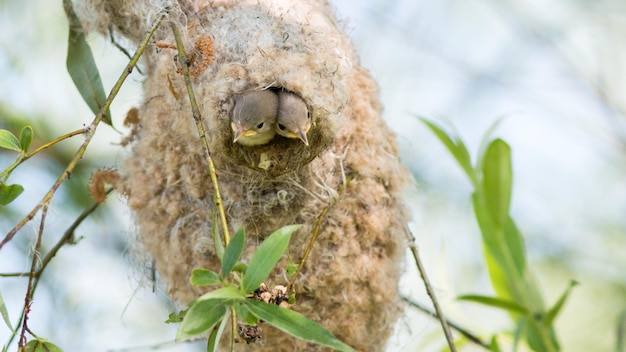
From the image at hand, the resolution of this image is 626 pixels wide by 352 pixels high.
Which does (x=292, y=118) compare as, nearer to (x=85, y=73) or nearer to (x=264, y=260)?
(x=264, y=260)

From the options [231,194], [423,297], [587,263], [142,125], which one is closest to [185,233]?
[231,194]

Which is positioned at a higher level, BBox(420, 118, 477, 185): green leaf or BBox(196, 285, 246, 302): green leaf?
BBox(420, 118, 477, 185): green leaf

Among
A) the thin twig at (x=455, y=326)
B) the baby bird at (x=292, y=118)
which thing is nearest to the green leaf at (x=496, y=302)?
the thin twig at (x=455, y=326)

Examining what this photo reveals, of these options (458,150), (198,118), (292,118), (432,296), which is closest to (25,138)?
(198,118)

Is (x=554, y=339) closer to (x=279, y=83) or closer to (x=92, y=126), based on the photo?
(x=279, y=83)

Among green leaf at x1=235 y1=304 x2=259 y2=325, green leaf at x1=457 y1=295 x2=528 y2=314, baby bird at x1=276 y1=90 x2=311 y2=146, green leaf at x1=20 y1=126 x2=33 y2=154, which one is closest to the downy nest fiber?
baby bird at x1=276 y1=90 x2=311 y2=146

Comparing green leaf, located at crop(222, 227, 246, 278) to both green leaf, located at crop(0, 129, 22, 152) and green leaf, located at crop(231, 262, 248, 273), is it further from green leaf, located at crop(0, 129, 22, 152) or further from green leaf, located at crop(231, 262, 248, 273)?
green leaf, located at crop(0, 129, 22, 152)
